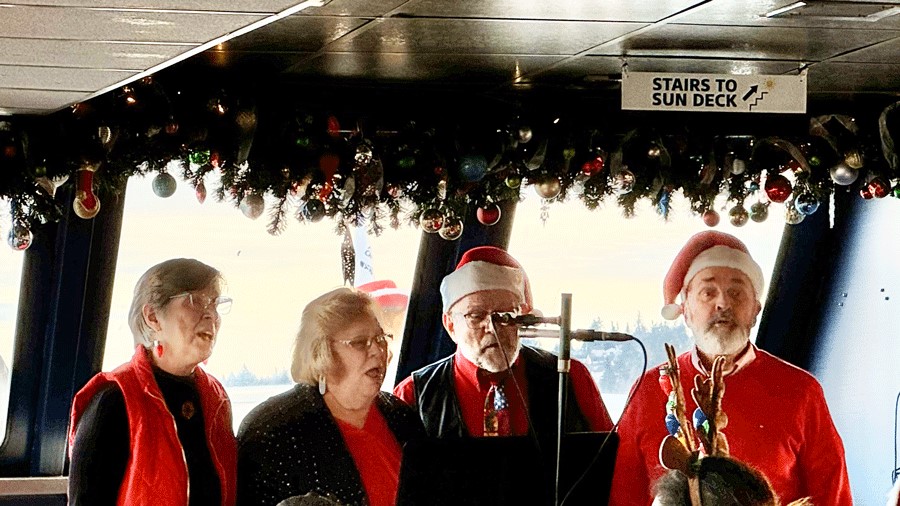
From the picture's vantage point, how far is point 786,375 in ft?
16.4

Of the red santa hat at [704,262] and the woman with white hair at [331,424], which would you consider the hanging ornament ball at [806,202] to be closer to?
the red santa hat at [704,262]

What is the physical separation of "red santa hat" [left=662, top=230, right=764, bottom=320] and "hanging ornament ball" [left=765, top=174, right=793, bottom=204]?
36cm

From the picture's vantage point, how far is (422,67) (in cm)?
516

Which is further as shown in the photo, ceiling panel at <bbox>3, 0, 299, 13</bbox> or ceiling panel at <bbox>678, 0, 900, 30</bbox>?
ceiling panel at <bbox>678, 0, 900, 30</bbox>

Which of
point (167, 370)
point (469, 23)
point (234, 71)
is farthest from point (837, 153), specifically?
point (167, 370)

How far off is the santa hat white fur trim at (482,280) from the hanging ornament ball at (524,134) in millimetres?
506

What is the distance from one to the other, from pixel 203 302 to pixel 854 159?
279 centimetres

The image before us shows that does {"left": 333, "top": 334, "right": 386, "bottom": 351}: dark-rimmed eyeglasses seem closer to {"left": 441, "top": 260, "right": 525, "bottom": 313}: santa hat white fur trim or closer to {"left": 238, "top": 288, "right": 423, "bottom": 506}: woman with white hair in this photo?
{"left": 238, "top": 288, "right": 423, "bottom": 506}: woman with white hair

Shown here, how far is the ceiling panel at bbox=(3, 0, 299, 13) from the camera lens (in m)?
2.85

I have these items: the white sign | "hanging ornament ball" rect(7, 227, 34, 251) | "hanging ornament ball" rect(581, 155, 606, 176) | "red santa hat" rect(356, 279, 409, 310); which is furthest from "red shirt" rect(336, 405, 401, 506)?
"red santa hat" rect(356, 279, 409, 310)

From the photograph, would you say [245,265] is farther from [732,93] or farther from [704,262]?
[732,93]

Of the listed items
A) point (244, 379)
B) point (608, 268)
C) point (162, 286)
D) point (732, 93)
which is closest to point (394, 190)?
point (162, 286)

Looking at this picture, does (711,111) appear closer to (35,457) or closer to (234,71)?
(234,71)

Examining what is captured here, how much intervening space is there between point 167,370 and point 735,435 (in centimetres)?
209
